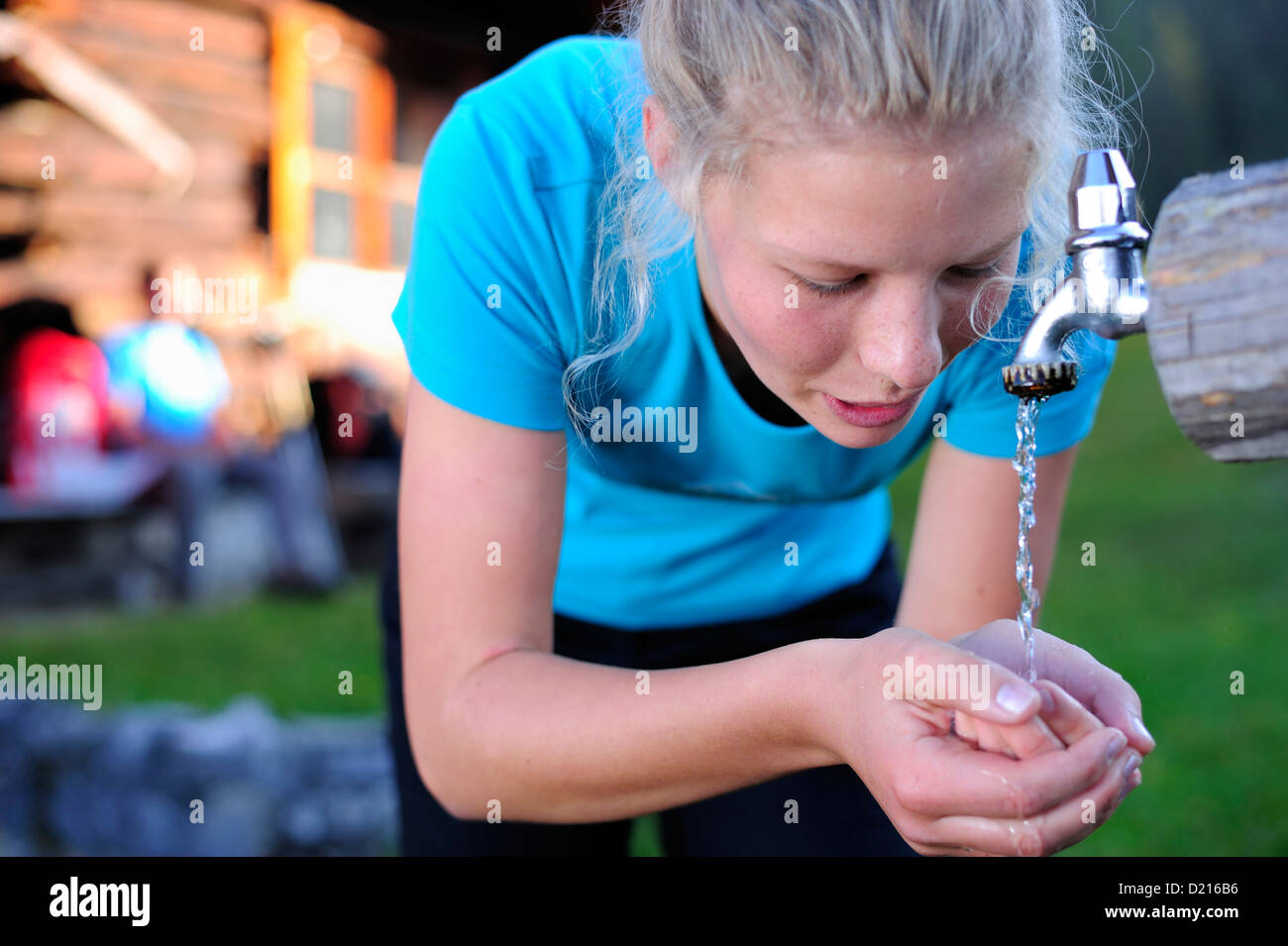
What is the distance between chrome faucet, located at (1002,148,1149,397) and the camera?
46.3 inches

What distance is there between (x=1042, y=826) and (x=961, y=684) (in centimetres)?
18

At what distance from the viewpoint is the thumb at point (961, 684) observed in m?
1.27

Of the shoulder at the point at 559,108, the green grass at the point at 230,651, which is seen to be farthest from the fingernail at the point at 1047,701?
the green grass at the point at 230,651

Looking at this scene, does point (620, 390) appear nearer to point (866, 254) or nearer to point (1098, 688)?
point (866, 254)

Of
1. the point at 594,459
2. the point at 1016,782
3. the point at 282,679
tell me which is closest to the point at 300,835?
the point at 282,679

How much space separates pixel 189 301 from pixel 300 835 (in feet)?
13.0

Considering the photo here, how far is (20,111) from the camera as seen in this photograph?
20.6 feet

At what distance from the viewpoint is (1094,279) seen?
119 centimetres

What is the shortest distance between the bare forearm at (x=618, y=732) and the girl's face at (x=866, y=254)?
37cm

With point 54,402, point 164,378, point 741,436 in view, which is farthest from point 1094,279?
point 54,402

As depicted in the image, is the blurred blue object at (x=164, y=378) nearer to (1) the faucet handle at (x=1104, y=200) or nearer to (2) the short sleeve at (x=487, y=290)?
(2) the short sleeve at (x=487, y=290)

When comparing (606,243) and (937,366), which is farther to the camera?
(606,243)
